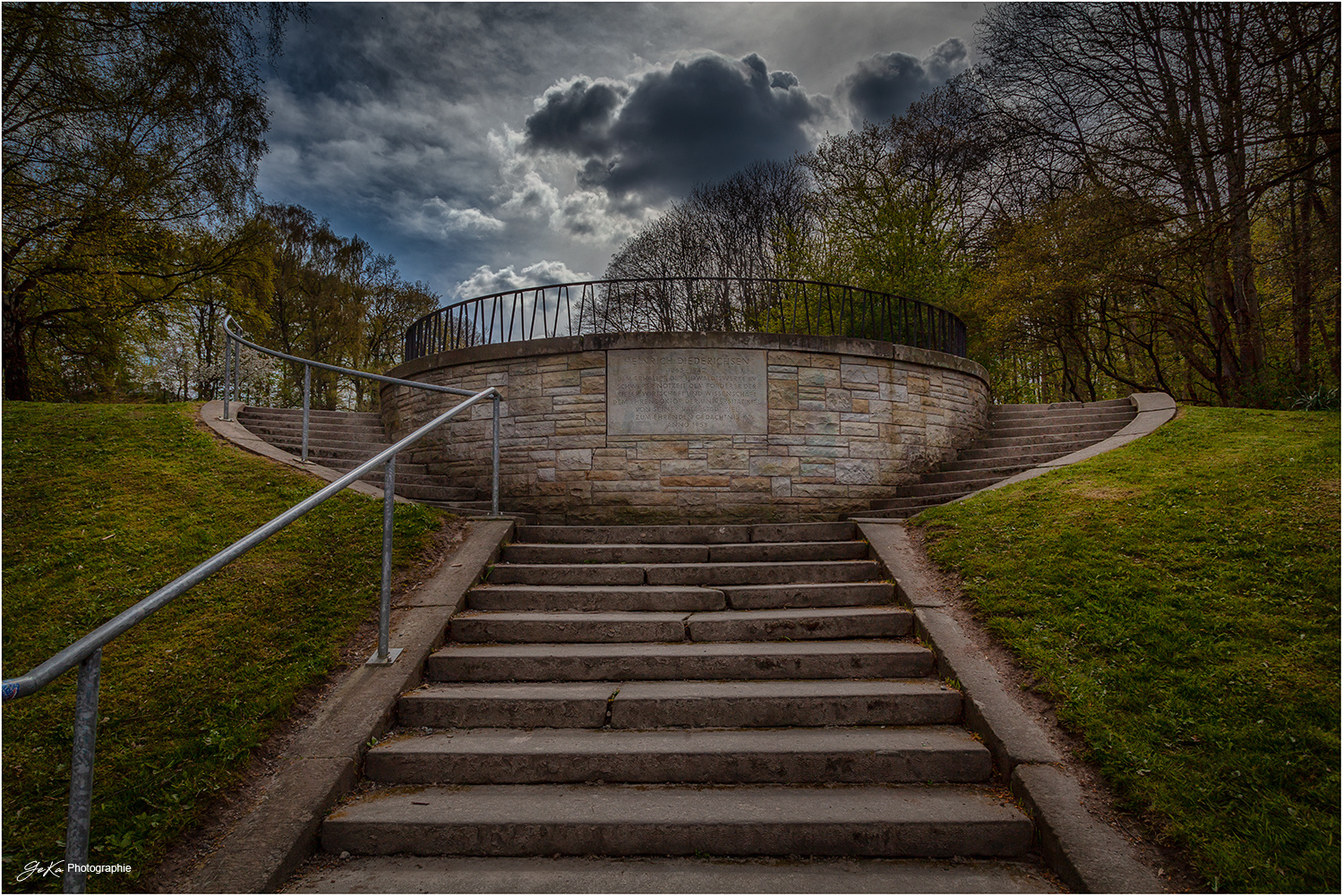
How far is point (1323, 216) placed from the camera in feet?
25.5

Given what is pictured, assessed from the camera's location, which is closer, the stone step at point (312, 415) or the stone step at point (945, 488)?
the stone step at point (945, 488)

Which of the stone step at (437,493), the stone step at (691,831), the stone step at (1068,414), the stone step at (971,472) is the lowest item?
the stone step at (691,831)

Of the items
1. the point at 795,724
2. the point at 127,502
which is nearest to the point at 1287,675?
the point at 795,724

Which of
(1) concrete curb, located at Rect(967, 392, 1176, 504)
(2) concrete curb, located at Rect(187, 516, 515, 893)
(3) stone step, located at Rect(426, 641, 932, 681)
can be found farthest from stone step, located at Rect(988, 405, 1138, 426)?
(2) concrete curb, located at Rect(187, 516, 515, 893)

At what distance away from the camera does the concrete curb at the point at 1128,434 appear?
20.7 ft

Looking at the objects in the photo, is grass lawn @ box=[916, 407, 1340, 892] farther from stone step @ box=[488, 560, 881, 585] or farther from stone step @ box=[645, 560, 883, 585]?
stone step @ box=[488, 560, 881, 585]

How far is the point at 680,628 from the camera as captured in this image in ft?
12.8

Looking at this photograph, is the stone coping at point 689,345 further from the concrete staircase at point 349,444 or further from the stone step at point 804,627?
the stone step at point 804,627

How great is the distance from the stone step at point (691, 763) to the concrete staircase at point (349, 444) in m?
3.42

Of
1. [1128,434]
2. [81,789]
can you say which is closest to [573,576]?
[81,789]

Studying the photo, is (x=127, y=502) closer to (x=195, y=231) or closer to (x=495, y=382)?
(x=495, y=382)

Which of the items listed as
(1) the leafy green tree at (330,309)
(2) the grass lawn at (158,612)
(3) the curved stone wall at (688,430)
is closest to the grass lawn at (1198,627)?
(3) the curved stone wall at (688,430)

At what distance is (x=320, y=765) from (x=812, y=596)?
2.94 m

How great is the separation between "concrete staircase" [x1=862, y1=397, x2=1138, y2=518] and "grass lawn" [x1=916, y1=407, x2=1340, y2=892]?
3.67 feet
